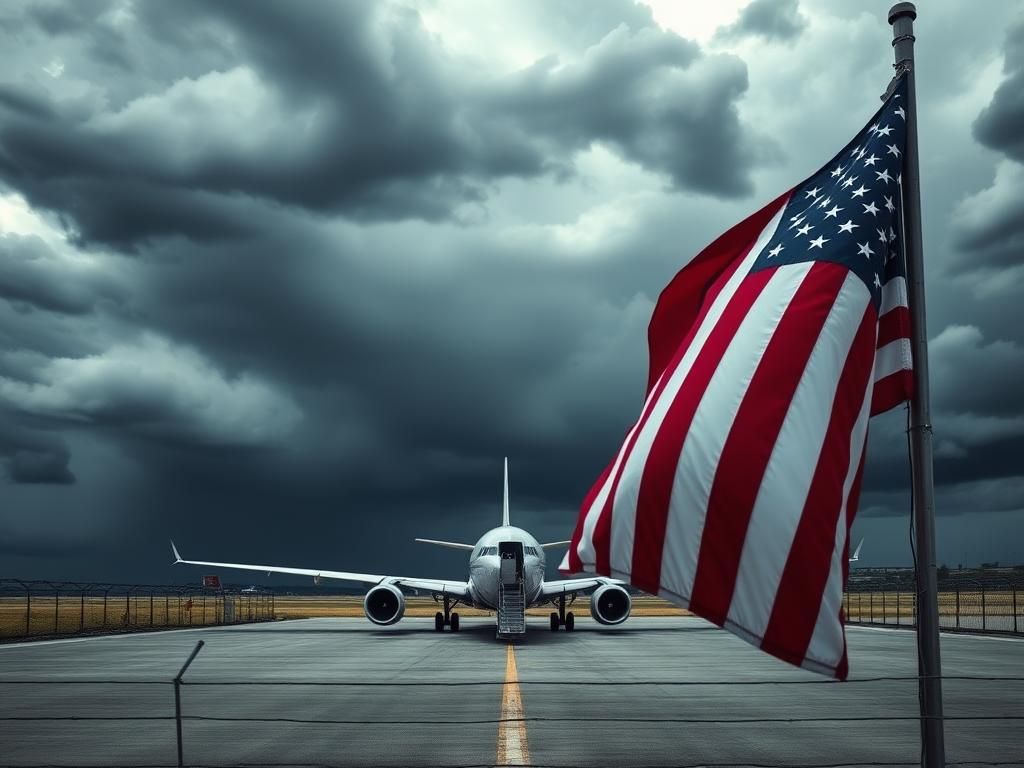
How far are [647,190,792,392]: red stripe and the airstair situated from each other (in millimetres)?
24408

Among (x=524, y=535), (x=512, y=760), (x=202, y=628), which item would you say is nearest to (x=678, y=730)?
(x=512, y=760)

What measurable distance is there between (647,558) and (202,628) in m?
45.1

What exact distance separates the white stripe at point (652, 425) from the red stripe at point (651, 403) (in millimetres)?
39

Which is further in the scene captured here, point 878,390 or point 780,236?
point 780,236

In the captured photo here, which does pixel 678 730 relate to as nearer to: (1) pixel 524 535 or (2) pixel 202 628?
(1) pixel 524 535

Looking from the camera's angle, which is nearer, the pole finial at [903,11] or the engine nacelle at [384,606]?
the pole finial at [903,11]

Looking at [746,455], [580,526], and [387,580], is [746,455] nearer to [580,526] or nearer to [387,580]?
[580,526]

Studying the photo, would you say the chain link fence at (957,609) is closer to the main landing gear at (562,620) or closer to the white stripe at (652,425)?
the white stripe at (652,425)

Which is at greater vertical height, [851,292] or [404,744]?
[851,292]

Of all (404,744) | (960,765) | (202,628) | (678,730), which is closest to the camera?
(960,765)

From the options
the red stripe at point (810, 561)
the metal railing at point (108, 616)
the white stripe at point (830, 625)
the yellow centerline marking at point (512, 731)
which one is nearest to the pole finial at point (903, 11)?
the red stripe at point (810, 561)

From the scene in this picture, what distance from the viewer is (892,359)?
5363 mm

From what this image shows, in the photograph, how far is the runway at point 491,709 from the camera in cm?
991

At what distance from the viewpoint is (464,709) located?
13.6 meters
